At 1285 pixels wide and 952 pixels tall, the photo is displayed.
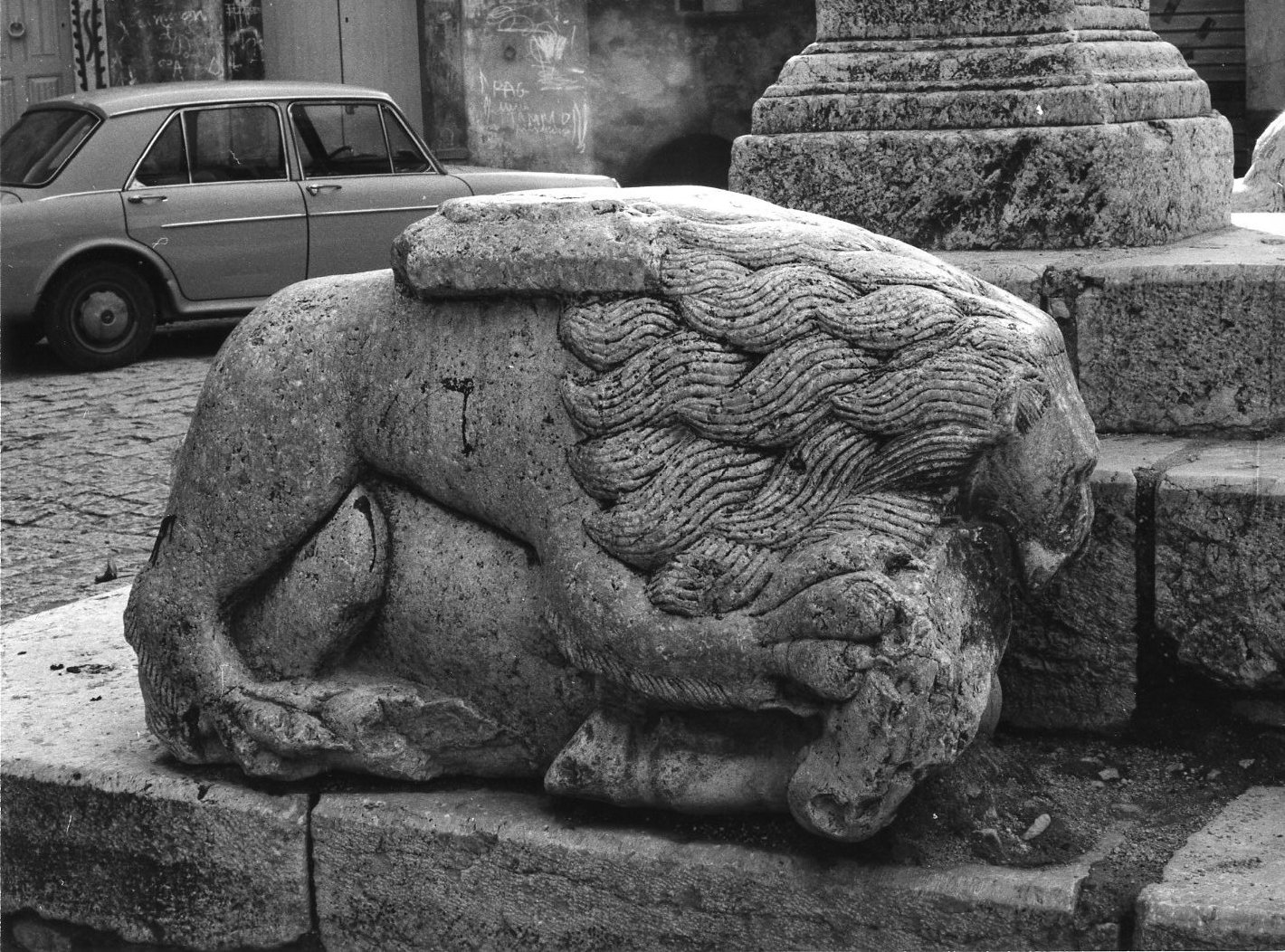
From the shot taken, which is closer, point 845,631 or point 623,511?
point 845,631

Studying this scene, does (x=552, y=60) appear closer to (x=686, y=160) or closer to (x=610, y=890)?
(x=686, y=160)

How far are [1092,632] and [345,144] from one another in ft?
26.4

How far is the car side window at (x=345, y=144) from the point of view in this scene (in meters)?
9.36

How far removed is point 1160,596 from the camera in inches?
98.6

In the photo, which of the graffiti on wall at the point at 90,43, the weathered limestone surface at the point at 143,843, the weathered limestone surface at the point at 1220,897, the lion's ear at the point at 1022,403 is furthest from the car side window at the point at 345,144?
the weathered limestone surface at the point at 1220,897

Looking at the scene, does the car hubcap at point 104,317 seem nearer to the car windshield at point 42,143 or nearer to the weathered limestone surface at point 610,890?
the car windshield at point 42,143

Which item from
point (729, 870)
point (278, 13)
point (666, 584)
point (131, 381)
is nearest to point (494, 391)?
Answer: point (666, 584)

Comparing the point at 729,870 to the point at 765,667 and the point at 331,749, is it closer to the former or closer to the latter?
the point at 765,667

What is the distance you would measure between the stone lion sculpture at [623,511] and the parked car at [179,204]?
20.3ft

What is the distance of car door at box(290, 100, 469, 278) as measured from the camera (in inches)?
363

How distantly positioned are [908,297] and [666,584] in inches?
19.2

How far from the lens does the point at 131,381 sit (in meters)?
8.28

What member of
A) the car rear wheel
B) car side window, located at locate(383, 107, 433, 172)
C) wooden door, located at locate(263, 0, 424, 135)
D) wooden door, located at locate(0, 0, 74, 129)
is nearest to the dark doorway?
wooden door, located at locate(263, 0, 424, 135)

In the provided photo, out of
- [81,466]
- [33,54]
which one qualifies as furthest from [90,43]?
[81,466]
